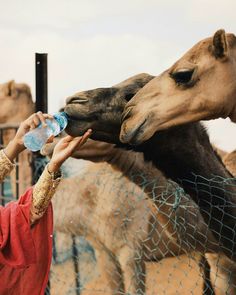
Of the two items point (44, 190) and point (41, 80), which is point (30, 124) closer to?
point (44, 190)

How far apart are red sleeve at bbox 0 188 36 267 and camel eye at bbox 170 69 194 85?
104 cm

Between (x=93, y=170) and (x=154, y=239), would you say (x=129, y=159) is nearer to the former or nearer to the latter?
(x=154, y=239)

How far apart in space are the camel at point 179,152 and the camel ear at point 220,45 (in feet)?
1.72

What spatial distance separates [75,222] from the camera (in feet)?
21.5

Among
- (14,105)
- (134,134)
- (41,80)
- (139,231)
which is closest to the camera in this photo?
(134,134)

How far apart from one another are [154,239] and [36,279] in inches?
106

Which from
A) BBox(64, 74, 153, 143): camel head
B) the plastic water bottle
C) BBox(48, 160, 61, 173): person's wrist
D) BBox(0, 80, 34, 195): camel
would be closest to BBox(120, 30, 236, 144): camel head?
BBox(64, 74, 153, 143): camel head

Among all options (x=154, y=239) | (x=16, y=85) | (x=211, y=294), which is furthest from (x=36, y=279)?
(x=16, y=85)

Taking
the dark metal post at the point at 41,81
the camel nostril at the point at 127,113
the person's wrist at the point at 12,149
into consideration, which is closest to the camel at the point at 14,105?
the dark metal post at the point at 41,81

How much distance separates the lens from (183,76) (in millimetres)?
3434

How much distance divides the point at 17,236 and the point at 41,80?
2063 mm

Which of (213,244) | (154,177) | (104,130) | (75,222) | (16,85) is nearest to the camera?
(104,130)

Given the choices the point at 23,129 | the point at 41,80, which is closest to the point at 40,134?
the point at 23,129

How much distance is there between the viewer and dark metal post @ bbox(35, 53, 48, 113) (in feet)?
15.3
